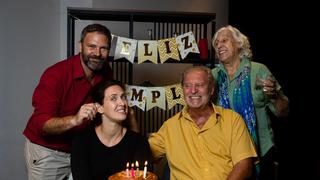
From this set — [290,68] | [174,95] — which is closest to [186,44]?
[174,95]

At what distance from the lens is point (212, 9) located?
15.8ft

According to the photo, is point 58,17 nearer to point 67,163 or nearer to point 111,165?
point 67,163

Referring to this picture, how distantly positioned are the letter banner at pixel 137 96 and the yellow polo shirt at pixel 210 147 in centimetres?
72

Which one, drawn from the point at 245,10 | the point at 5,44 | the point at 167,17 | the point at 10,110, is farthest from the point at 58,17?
the point at 245,10

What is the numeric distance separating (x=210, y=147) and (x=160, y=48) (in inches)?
41.4

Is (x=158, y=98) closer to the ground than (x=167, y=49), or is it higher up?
closer to the ground

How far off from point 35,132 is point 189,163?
3.01 feet

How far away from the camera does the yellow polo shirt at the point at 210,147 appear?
2.28 m

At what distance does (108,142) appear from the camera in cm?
233

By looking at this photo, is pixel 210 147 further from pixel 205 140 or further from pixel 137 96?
pixel 137 96

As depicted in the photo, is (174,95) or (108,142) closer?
(108,142)

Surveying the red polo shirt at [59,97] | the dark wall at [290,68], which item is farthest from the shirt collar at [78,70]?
the dark wall at [290,68]

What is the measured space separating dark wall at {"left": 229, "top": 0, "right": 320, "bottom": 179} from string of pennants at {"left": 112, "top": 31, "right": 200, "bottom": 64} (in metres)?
1.49

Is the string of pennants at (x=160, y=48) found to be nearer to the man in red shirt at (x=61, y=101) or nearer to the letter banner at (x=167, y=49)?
the letter banner at (x=167, y=49)
